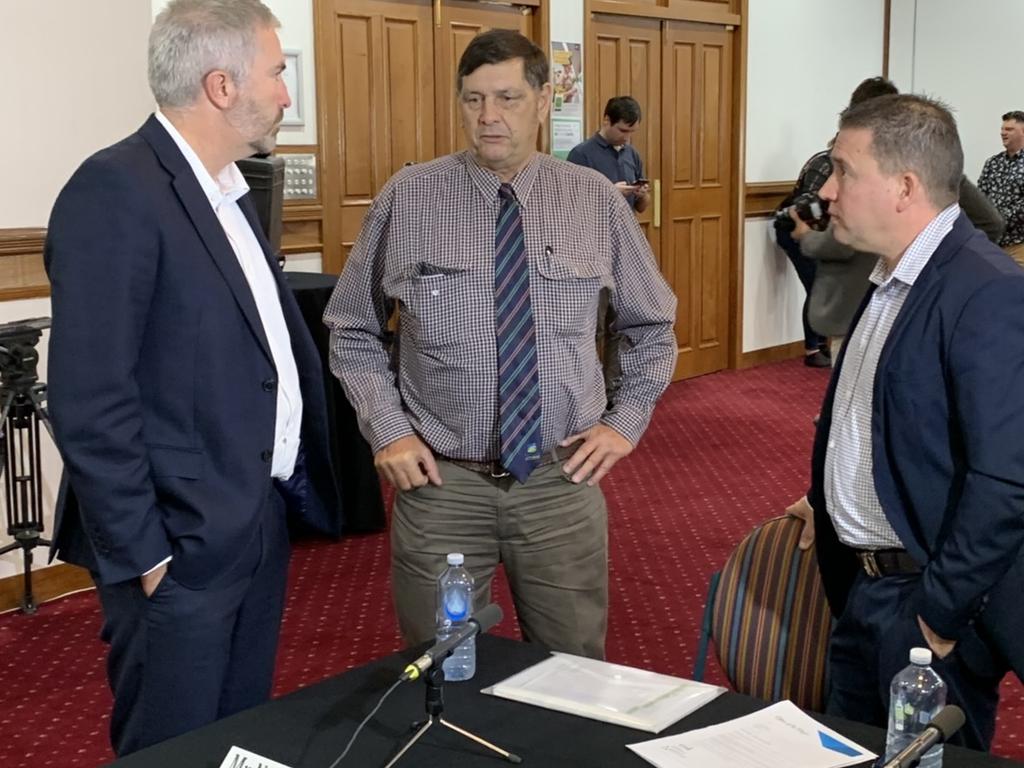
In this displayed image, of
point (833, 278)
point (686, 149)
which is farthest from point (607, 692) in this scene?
point (686, 149)

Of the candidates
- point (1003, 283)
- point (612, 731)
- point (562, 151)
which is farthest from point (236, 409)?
point (562, 151)

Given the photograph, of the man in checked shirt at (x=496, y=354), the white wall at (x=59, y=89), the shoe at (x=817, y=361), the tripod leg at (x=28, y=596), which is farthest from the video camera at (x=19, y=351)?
the shoe at (x=817, y=361)

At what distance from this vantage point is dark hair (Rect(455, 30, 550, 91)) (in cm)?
239

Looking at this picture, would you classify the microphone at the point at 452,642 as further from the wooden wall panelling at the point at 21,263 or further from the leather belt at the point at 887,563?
the wooden wall panelling at the point at 21,263

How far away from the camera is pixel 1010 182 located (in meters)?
7.89

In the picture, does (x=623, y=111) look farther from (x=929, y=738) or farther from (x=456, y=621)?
(x=929, y=738)

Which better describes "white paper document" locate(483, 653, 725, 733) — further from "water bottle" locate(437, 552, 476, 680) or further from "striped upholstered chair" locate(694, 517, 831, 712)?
"striped upholstered chair" locate(694, 517, 831, 712)

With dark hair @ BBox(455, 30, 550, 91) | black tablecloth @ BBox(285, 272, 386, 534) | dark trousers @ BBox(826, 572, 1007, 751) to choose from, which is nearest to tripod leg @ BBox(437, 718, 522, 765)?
dark trousers @ BBox(826, 572, 1007, 751)

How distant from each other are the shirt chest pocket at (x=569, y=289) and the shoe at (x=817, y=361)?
655 cm

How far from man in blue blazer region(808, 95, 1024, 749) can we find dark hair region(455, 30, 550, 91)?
2.01ft

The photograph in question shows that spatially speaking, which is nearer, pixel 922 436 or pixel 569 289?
pixel 922 436

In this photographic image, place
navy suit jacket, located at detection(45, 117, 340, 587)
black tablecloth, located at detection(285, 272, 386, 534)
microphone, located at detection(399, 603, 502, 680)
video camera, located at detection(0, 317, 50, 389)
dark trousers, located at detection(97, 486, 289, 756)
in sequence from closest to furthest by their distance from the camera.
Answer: microphone, located at detection(399, 603, 502, 680), navy suit jacket, located at detection(45, 117, 340, 587), dark trousers, located at detection(97, 486, 289, 756), video camera, located at detection(0, 317, 50, 389), black tablecloth, located at detection(285, 272, 386, 534)

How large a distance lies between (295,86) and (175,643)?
4217 mm

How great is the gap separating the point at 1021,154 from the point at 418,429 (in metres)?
6.61
